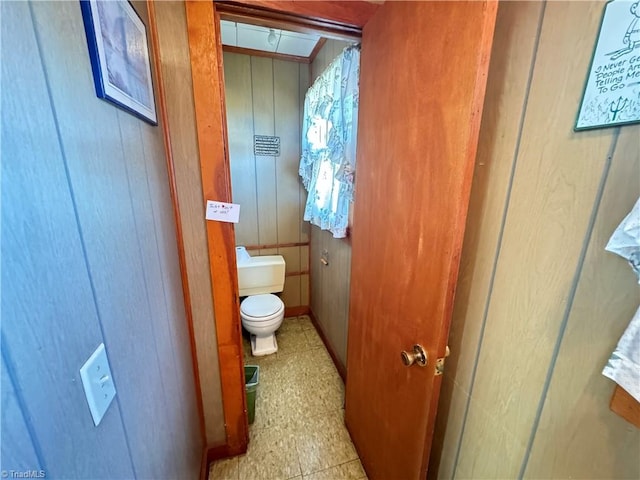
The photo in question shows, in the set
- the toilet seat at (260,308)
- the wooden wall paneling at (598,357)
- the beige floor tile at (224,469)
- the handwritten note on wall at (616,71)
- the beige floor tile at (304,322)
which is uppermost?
the handwritten note on wall at (616,71)

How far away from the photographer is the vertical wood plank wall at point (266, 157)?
2166mm

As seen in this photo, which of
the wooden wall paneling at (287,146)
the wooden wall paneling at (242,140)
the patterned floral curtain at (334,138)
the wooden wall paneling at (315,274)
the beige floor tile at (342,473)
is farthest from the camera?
the wooden wall paneling at (315,274)

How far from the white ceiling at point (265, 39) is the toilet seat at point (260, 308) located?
1.93 meters

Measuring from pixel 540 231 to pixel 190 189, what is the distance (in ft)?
3.80

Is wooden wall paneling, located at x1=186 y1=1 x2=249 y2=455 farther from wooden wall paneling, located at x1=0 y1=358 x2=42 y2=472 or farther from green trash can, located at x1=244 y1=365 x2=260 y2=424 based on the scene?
wooden wall paneling, located at x1=0 y1=358 x2=42 y2=472

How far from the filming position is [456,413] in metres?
0.92

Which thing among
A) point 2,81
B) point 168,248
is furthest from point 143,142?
point 2,81

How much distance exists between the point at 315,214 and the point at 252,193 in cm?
71

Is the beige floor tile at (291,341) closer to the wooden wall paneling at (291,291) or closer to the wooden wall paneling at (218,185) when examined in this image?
the wooden wall paneling at (291,291)

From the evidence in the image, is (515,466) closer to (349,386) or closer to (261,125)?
(349,386)

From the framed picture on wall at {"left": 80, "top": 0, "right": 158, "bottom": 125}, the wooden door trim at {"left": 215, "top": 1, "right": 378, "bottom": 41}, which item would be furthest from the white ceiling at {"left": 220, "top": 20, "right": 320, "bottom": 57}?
the framed picture on wall at {"left": 80, "top": 0, "right": 158, "bottom": 125}

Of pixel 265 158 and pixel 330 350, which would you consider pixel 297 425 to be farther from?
pixel 265 158

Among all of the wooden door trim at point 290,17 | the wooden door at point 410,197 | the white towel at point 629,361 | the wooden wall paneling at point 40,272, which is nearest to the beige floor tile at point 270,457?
the wooden door at point 410,197

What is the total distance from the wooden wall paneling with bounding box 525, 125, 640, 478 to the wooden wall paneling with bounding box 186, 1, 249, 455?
1.12 metres
